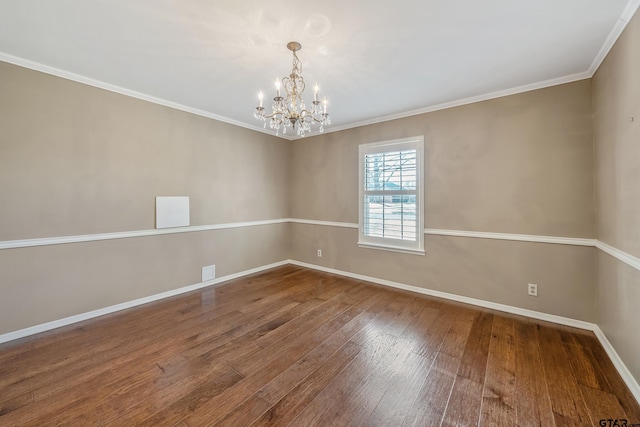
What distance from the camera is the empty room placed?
1656 mm

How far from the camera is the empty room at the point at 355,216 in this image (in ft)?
5.43

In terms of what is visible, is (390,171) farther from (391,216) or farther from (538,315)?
(538,315)

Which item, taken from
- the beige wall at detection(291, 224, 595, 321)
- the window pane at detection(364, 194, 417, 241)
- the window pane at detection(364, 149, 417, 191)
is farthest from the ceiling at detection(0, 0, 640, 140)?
the beige wall at detection(291, 224, 595, 321)

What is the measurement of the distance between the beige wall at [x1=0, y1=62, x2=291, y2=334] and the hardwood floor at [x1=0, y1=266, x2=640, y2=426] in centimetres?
43

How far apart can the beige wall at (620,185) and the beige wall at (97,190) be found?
4.16 m

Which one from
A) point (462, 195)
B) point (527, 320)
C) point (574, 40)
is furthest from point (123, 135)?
point (527, 320)

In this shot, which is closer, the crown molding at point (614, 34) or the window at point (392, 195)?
the crown molding at point (614, 34)

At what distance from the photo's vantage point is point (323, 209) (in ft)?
14.6

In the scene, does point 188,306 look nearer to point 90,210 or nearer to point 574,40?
point 90,210

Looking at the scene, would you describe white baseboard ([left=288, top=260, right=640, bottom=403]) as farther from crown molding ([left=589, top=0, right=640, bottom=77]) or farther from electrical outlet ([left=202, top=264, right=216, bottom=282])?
crown molding ([left=589, top=0, right=640, bottom=77])

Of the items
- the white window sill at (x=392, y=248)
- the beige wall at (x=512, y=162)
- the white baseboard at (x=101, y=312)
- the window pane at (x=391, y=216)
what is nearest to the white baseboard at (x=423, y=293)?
the white baseboard at (x=101, y=312)

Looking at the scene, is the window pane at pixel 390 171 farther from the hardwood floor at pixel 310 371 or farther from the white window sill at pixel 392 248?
the hardwood floor at pixel 310 371

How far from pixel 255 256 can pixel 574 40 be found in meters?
4.42

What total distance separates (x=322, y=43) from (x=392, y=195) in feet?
7.40
